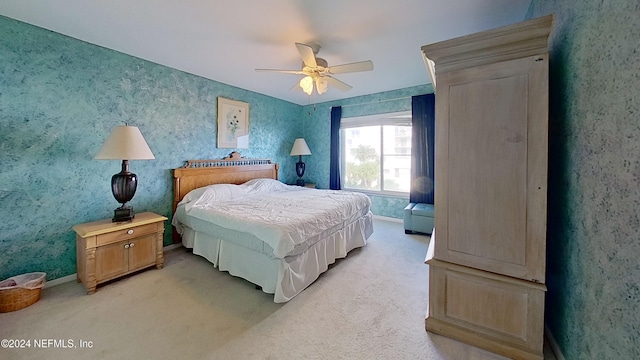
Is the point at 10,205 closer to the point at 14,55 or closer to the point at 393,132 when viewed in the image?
the point at 14,55

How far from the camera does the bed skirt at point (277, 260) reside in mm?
2150

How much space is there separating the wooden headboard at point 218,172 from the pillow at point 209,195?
0.65 ft

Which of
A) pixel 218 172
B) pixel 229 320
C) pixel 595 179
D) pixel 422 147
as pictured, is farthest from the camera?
pixel 422 147

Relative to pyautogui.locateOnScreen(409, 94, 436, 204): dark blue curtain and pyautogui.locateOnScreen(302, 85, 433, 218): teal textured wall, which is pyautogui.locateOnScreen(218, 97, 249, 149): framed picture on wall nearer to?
pyautogui.locateOnScreen(302, 85, 433, 218): teal textured wall

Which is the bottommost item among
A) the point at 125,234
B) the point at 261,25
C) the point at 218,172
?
the point at 125,234

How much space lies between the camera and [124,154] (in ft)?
7.74

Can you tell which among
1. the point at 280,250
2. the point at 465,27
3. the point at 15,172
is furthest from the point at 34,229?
the point at 465,27

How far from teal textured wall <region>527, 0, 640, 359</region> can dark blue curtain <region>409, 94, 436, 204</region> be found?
102 inches

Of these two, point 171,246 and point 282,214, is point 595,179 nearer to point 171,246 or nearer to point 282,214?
point 282,214

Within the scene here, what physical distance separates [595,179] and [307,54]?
7.44 feet

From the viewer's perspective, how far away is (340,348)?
5.29 ft

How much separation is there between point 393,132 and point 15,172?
5170 millimetres

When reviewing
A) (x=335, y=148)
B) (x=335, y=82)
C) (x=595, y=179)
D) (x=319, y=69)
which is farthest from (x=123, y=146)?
(x=335, y=148)

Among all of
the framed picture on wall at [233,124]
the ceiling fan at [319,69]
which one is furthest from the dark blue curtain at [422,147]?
the framed picture on wall at [233,124]
